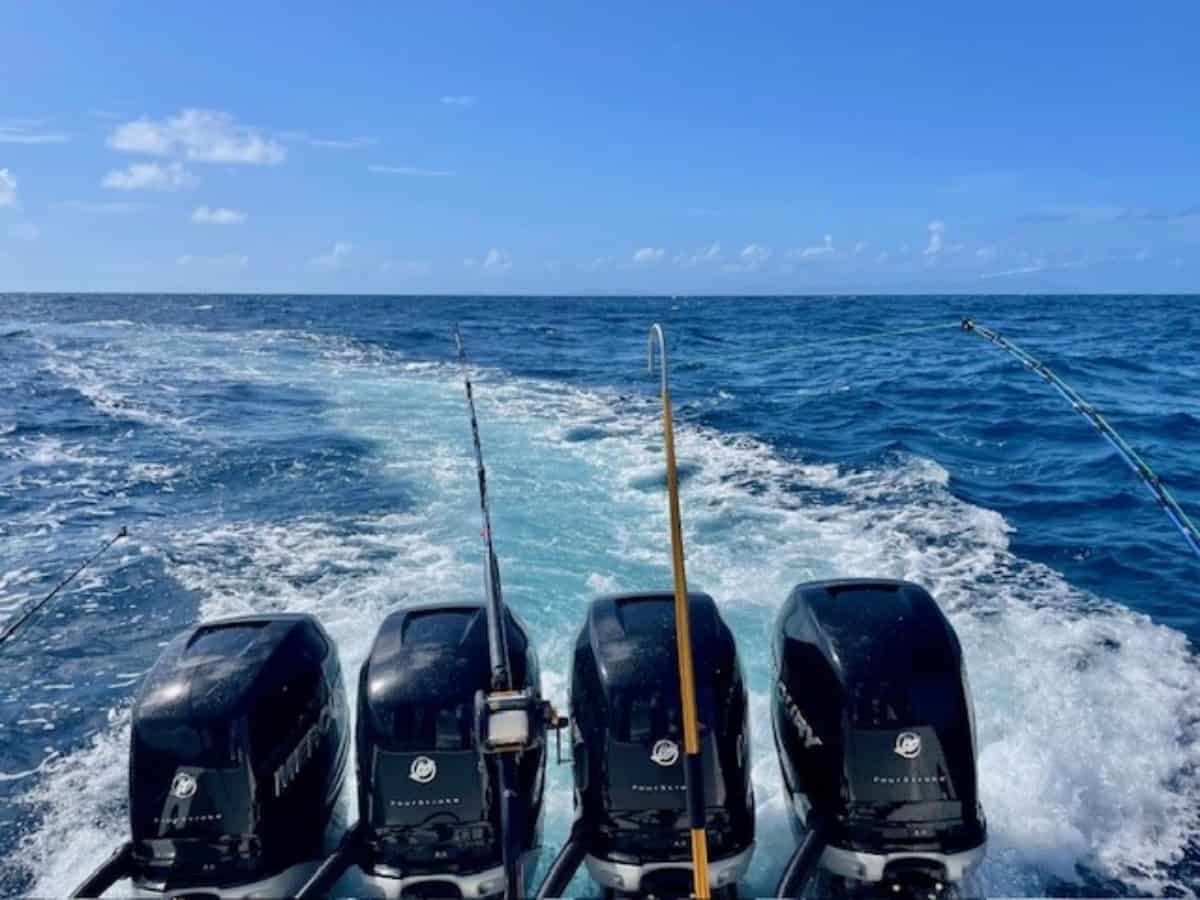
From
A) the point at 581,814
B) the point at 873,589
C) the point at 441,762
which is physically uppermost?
the point at 873,589

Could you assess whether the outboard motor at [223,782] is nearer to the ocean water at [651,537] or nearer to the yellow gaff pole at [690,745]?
the ocean water at [651,537]

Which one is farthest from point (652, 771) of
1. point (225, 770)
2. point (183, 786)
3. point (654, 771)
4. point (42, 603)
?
point (42, 603)

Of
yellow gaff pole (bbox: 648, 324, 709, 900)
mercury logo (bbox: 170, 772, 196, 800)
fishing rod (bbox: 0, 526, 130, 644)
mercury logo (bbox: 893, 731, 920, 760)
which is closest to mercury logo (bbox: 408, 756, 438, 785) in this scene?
mercury logo (bbox: 170, 772, 196, 800)

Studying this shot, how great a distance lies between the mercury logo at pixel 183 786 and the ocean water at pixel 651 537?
1.53 meters

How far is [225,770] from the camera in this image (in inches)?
129

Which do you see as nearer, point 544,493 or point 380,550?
point 380,550

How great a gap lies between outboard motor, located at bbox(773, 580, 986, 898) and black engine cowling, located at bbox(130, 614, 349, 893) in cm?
190

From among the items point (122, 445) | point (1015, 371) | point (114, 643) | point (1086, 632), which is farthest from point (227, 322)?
point (1086, 632)

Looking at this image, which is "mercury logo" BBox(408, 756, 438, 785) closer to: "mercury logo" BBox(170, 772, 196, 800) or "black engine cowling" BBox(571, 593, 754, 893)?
"black engine cowling" BBox(571, 593, 754, 893)

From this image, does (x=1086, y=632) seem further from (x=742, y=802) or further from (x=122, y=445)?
(x=122, y=445)

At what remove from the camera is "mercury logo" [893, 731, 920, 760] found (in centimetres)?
333

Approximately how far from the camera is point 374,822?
130 inches

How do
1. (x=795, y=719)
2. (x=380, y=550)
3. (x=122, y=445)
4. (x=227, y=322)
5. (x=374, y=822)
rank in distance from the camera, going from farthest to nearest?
(x=227, y=322) < (x=122, y=445) < (x=380, y=550) < (x=795, y=719) < (x=374, y=822)

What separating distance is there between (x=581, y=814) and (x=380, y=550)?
5.34 m
